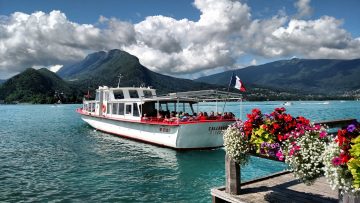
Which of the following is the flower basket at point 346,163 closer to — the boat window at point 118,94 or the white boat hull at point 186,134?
the white boat hull at point 186,134

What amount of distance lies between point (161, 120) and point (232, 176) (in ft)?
60.3

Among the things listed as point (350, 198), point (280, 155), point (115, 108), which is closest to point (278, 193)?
point (280, 155)

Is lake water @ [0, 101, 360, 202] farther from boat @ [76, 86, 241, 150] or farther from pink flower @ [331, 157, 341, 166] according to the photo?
pink flower @ [331, 157, 341, 166]

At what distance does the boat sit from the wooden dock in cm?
1483

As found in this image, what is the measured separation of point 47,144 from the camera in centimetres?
3453

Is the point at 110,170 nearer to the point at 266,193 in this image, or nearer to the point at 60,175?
the point at 60,175

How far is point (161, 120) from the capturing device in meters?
27.9

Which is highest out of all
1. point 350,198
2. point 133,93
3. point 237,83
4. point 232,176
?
point 237,83

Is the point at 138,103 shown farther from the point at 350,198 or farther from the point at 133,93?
the point at 350,198

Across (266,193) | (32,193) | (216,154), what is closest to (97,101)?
(216,154)

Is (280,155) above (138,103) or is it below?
below

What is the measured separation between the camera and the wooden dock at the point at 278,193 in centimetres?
966

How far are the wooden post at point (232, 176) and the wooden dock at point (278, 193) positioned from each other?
17 cm

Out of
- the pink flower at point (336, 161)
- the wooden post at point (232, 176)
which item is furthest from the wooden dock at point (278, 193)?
the pink flower at point (336, 161)
